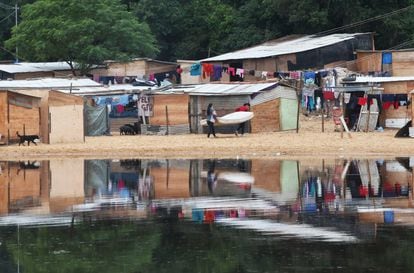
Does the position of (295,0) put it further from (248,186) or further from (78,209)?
(78,209)

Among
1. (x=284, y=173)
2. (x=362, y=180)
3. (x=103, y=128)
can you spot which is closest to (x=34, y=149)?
(x=103, y=128)

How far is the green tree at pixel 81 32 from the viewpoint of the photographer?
63306 mm

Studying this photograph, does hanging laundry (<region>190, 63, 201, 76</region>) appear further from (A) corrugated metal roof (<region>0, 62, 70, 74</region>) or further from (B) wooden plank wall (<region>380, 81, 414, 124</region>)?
(B) wooden plank wall (<region>380, 81, 414, 124</region>)

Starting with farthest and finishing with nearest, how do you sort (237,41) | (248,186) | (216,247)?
(237,41) < (248,186) < (216,247)

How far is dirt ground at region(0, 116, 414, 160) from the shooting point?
38.9 m

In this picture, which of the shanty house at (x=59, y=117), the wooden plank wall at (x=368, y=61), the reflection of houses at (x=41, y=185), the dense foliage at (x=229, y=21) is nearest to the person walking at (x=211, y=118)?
the shanty house at (x=59, y=117)

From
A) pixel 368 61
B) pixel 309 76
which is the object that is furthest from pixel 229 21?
pixel 309 76

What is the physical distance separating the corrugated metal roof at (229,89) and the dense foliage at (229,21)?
15290 mm

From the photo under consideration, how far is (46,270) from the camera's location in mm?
17656

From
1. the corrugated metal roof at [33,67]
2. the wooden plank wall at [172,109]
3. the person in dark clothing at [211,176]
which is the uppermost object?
the corrugated metal roof at [33,67]

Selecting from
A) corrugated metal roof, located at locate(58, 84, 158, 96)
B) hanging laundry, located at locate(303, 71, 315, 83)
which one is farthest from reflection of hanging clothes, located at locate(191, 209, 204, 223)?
hanging laundry, located at locate(303, 71, 315, 83)

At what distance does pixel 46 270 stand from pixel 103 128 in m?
33.0

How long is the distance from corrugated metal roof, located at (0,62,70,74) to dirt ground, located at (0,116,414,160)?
76.2ft

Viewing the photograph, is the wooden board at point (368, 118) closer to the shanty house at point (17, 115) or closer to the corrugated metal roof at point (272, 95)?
the corrugated metal roof at point (272, 95)
